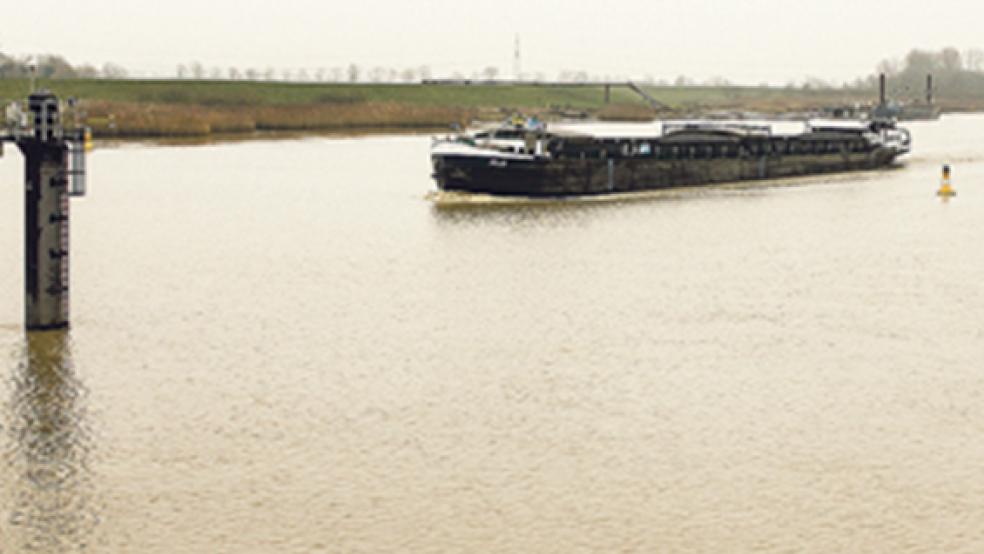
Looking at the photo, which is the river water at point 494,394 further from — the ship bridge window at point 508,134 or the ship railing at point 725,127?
the ship railing at point 725,127

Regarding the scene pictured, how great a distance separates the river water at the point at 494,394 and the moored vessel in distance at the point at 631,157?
10.1 m

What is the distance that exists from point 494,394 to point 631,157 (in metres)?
41.0

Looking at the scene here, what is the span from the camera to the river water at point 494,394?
15.5 m

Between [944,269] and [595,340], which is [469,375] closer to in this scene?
[595,340]

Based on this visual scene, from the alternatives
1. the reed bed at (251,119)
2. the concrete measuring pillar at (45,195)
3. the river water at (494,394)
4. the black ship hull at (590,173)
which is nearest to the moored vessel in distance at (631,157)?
the black ship hull at (590,173)

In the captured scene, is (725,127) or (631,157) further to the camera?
(725,127)

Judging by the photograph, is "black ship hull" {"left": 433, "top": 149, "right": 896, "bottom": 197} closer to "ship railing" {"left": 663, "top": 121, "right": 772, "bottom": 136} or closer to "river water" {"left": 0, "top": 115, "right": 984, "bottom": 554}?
"ship railing" {"left": 663, "top": 121, "right": 772, "bottom": 136}

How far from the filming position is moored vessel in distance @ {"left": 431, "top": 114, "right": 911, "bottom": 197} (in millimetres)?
54031

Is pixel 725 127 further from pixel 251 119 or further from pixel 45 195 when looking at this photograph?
pixel 45 195

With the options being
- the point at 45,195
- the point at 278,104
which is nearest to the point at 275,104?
the point at 278,104

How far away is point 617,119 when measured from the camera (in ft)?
509

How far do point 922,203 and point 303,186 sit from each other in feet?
87.5

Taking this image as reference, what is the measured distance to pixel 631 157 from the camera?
61.4m

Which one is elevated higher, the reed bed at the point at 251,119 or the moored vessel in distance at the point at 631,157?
the reed bed at the point at 251,119
